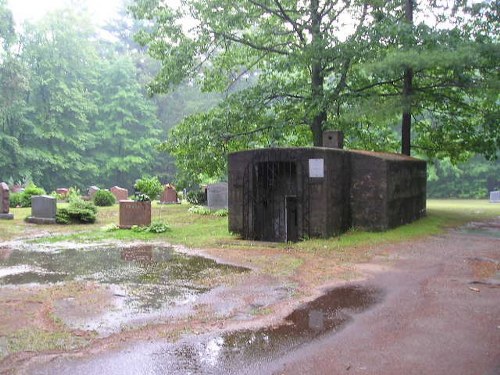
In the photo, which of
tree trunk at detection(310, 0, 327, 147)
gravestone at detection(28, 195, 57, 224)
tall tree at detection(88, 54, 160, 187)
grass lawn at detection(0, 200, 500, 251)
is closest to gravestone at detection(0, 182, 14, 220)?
grass lawn at detection(0, 200, 500, 251)

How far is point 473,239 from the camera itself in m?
14.3

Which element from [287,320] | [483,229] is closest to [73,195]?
[483,229]

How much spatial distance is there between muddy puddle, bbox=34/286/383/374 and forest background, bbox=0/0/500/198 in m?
11.7

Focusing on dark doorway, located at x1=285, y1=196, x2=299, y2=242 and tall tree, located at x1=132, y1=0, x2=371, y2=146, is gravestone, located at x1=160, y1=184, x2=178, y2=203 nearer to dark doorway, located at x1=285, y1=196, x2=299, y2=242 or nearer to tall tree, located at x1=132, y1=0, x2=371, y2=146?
tall tree, located at x1=132, y1=0, x2=371, y2=146

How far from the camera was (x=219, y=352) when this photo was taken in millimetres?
5363

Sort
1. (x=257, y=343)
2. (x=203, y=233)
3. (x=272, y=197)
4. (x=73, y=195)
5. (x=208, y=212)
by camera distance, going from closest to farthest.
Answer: (x=257, y=343), (x=272, y=197), (x=203, y=233), (x=208, y=212), (x=73, y=195)

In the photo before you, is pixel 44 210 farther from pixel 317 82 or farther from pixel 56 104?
pixel 56 104

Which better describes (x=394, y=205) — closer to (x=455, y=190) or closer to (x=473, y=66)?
(x=473, y=66)

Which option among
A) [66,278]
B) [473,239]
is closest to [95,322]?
[66,278]

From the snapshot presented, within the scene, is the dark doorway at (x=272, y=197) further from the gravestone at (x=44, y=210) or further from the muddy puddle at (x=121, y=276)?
the gravestone at (x=44, y=210)

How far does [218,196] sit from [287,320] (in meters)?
17.5

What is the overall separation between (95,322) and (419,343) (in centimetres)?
385

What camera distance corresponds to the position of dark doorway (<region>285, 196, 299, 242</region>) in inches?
578

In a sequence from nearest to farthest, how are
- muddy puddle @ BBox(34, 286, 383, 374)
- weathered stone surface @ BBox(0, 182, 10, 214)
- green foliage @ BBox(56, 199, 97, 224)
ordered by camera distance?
1. muddy puddle @ BBox(34, 286, 383, 374)
2. green foliage @ BBox(56, 199, 97, 224)
3. weathered stone surface @ BBox(0, 182, 10, 214)
